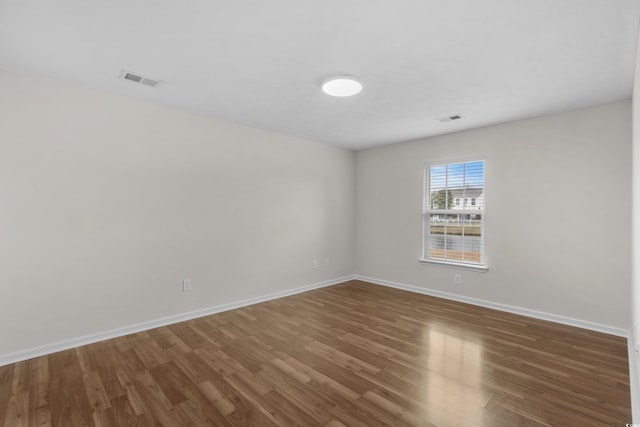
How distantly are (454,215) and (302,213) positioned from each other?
2361mm

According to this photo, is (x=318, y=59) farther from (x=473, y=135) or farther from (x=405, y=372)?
(x=473, y=135)

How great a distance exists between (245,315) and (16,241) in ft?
7.62

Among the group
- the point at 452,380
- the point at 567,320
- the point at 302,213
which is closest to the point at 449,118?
the point at 302,213

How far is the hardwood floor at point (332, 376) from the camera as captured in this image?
1937mm

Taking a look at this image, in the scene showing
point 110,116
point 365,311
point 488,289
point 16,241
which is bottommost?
point 365,311

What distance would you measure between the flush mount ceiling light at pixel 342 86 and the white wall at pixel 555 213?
2.37 m

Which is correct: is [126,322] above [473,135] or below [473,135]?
below

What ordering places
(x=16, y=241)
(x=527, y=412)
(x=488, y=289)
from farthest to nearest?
(x=488, y=289), (x=16, y=241), (x=527, y=412)

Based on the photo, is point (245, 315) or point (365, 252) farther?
point (365, 252)

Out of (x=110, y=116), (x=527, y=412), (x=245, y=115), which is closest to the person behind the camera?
(x=527, y=412)

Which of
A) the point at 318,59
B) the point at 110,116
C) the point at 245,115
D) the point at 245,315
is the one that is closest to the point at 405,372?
the point at 245,315

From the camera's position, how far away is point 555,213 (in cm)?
361

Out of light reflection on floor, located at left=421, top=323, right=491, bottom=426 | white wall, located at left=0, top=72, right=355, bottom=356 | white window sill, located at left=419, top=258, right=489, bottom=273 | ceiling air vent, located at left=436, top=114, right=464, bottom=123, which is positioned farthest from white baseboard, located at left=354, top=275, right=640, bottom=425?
ceiling air vent, located at left=436, top=114, right=464, bottom=123

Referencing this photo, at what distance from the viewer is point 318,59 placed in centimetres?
238
